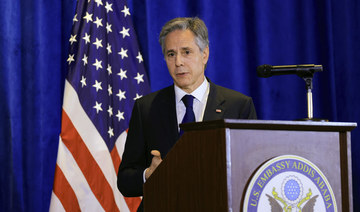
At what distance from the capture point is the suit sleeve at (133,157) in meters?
1.91

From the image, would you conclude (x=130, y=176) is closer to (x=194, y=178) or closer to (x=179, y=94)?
(x=179, y=94)

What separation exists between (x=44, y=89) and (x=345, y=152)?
250 centimetres

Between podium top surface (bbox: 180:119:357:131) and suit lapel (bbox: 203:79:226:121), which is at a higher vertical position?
suit lapel (bbox: 203:79:226:121)

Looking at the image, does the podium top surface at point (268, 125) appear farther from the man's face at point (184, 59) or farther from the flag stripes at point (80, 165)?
the flag stripes at point (80, 165)

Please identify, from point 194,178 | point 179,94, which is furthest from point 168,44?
point 194,178

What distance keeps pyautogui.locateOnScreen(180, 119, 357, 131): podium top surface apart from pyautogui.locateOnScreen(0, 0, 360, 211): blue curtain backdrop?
2254mm

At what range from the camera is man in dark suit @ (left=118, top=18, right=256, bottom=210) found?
6.62ft

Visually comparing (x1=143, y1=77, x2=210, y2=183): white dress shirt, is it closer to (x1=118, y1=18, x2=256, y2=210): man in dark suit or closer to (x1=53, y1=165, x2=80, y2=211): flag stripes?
(x1=118, y1=18, x2=256, y2=210): man in dark suit

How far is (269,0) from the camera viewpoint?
161 inches

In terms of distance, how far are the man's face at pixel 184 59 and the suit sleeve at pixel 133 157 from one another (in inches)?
9.7

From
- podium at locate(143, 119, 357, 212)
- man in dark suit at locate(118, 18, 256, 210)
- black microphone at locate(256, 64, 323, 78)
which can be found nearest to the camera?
podium at locate(143, 119, 357, 212)

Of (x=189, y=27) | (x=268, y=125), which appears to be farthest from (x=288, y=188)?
(x=189, y=27)

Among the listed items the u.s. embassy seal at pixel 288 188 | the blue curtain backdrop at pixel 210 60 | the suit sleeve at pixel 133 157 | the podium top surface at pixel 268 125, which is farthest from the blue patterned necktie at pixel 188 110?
the blue curtain backdrop at pixel 210 60

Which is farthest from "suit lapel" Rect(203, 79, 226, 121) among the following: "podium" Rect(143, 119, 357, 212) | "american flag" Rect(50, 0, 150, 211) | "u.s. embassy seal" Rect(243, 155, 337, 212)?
"american flag" Rect(50, 0, 150, 211)
